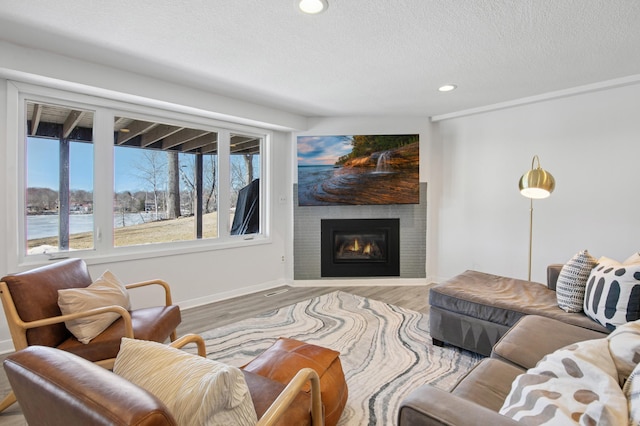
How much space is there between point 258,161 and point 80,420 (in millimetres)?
3987

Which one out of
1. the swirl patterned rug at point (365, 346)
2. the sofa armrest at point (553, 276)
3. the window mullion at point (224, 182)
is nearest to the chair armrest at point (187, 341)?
the swirl patterned rug at point (365, 346)

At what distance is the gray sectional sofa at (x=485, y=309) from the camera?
222 centimetres

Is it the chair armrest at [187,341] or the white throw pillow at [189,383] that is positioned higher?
the white throw pillow at [189,383]

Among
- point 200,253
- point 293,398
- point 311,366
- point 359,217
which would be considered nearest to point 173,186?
point 200,253

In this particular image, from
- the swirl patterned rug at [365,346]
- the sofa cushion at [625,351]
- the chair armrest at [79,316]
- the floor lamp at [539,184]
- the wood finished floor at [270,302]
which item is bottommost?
the swirl patterned rug at [365,346]

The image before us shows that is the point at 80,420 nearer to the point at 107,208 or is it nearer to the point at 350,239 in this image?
the point at 107,208

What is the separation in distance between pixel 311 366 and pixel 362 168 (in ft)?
10.4

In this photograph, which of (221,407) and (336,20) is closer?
(221,407)

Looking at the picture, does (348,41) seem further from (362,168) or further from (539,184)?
(362,168)

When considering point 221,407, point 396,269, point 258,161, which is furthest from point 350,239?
point 221,407

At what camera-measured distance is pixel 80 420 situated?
2.23 feet

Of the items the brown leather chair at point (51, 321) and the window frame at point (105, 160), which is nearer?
the brown leather chair at point (51, 321)

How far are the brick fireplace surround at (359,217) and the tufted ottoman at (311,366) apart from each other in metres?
2.71

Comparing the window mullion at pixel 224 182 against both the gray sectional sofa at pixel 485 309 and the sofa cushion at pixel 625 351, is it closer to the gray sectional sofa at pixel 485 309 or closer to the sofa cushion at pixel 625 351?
the gray sectional sofa at pixel 485 309
